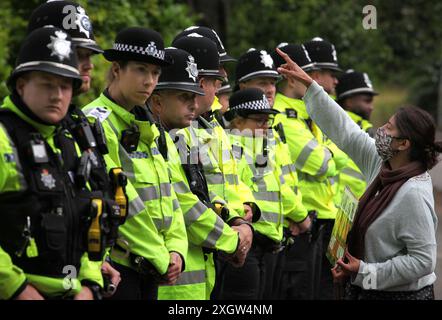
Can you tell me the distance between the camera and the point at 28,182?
4730 mm

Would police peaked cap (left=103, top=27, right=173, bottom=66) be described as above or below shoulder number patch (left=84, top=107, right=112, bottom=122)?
above

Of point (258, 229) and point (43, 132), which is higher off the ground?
point (43, 132)

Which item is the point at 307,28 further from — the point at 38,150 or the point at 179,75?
the point at 38,150

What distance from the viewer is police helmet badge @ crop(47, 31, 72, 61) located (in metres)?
4.92

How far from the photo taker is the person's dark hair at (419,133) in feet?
20.7

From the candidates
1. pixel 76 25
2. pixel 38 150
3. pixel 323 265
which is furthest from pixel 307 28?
pixel 38 150

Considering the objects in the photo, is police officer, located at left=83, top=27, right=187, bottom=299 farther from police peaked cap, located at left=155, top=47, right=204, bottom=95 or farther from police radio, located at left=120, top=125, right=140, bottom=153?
police peaked cap, located at left=155, top=47, right=204, bottom=95

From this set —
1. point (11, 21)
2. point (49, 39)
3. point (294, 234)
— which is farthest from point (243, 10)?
point (49, 39)

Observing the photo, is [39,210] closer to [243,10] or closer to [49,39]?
[49,39]

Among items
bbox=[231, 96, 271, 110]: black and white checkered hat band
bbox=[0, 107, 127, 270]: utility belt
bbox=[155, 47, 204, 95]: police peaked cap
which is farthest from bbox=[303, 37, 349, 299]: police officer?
bbox=[0, 107, 127, 270]: utility belt

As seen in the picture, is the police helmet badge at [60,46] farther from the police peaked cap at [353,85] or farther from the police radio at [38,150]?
the police peaked cap at [353,85]

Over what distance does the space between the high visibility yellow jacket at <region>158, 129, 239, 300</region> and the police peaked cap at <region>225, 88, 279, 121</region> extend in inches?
70.2

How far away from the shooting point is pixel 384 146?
6348 millimetres
